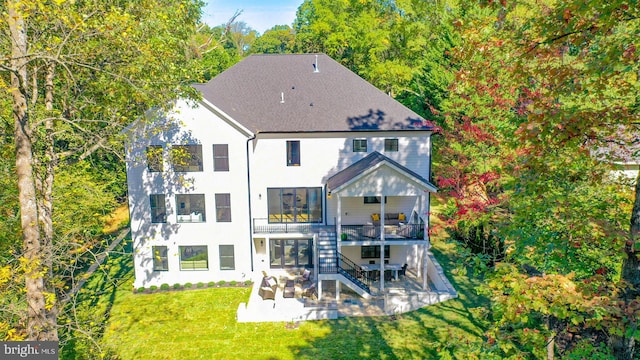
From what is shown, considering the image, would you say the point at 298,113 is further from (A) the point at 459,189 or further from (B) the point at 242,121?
(A) the point at 459,189

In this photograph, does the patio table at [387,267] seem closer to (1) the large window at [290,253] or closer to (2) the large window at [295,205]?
(1) the large window at [290,253]

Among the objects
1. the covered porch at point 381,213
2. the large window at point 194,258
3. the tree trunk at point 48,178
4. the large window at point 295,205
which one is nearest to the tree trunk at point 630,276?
the covered porch at point 381,213

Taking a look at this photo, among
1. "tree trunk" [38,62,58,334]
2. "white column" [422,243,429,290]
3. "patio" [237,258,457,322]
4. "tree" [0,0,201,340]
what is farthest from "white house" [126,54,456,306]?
"tree trunk" [38,62,58,334]

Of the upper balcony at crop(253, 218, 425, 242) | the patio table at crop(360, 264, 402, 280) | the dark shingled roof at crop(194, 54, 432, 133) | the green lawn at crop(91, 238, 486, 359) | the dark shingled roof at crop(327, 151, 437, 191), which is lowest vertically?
the green lawn at crop(91, 238, 486, 359)

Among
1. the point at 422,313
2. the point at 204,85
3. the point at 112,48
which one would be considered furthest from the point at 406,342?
the point at 204,85

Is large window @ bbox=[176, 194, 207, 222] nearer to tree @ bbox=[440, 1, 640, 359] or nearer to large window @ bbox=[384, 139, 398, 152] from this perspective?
large window @ bbox=[384, 139, 398, 152]

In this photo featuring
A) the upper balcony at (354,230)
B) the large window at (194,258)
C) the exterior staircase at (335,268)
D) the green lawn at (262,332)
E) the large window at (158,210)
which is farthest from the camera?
the large window at (194,258)

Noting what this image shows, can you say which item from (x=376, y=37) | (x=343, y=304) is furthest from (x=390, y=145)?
(x=376, y=37)
